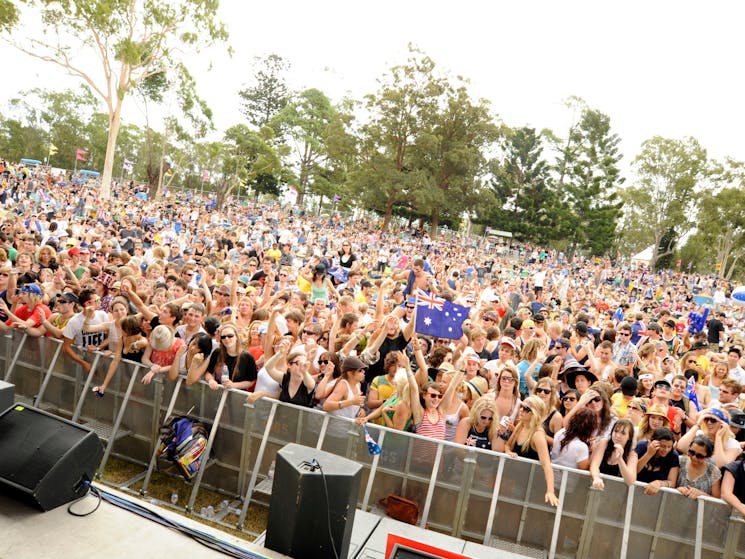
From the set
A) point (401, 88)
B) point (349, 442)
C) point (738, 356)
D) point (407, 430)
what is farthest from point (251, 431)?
point (401, 88)

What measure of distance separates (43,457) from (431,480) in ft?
10.1

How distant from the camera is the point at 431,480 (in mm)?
4898

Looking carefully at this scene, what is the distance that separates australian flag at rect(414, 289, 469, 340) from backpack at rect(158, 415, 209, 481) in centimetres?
270

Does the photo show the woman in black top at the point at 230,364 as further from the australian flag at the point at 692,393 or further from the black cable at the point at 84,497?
the australian flag at the point at 692,393

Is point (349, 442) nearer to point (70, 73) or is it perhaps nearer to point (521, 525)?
point (521, 525)

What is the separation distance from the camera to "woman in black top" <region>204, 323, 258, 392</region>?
562cm

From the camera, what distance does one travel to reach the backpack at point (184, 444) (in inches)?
206

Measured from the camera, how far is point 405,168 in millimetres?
47062

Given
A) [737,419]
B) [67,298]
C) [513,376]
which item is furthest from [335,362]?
[737,419]

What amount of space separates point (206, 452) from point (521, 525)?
307 cm

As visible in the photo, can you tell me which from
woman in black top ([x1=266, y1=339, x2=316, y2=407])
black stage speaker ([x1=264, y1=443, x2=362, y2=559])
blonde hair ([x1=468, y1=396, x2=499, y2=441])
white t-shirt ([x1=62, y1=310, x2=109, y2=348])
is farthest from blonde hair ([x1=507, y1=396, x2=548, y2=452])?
white t-shirt ([x1=62, y1=310, x2=109, y2=348])

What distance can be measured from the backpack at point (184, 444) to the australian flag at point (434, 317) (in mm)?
2700

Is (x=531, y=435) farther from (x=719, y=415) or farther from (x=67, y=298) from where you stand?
(x=67, y=298)

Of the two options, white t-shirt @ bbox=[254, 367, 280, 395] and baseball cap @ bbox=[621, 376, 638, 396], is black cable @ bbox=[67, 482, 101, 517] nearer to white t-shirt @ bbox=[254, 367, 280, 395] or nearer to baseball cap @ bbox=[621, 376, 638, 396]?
white t-shirt @ bbox=[254, 367, 280, 395]
